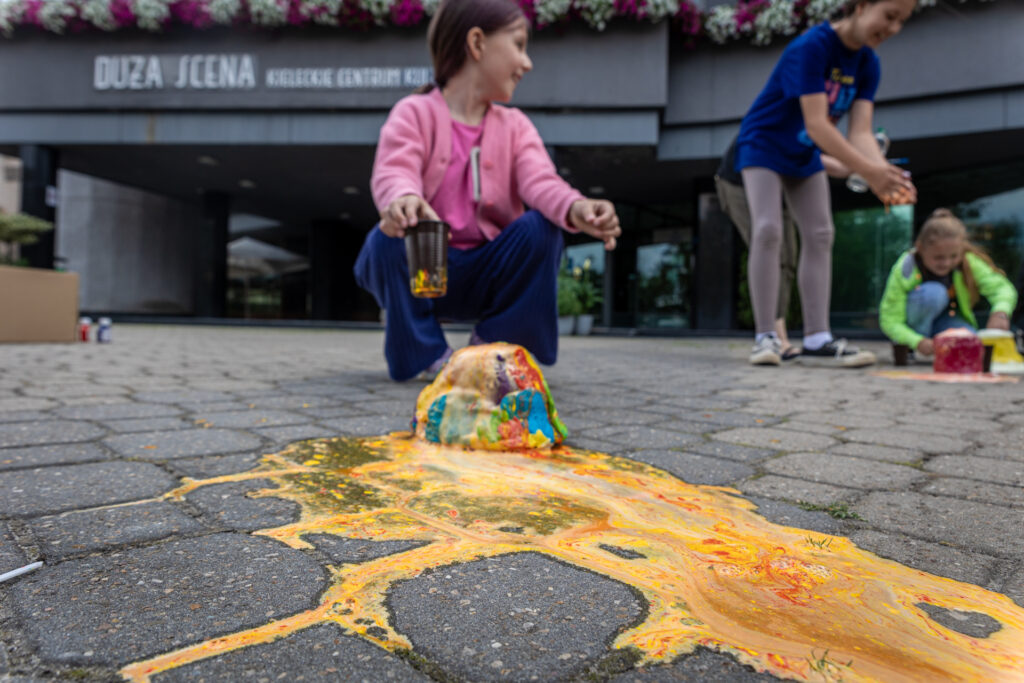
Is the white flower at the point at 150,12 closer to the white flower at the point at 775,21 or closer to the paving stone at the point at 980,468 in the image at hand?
the white flower at the point at 775,21

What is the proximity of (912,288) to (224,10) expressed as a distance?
9398 millimetres

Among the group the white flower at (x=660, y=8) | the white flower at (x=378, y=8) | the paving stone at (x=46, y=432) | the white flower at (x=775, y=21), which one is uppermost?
the white flower at (x=378, y=8)

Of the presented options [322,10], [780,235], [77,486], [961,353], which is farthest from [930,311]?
[322,10]

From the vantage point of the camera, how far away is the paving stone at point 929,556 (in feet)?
3.01

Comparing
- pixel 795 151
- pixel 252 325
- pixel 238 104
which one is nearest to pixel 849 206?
pixel 795 151

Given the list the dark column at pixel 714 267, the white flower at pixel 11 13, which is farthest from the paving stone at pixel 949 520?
the white flower at pixel 11 13

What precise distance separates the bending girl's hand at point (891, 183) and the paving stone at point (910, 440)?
6.18 ft

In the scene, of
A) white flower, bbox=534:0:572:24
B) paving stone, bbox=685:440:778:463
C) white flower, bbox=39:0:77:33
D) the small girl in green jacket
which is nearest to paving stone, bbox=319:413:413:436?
paving stone, bbox=685:440:778:463

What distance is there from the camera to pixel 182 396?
8.27 ft

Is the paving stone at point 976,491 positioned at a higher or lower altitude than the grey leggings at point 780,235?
lower

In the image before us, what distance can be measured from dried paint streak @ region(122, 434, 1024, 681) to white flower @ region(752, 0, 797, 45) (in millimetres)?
8716

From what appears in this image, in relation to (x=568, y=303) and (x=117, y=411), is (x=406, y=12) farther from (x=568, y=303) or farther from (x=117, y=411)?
(x=117, y=411)

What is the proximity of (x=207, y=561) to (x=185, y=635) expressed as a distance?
0.70 ft

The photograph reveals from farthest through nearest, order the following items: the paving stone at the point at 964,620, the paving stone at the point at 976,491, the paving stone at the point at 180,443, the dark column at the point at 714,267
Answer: the dark column at the point at 714,267
the paving stone at the point at 180,443
the paving stone at the point at 976,491
the paving stone at the point at 964,620
